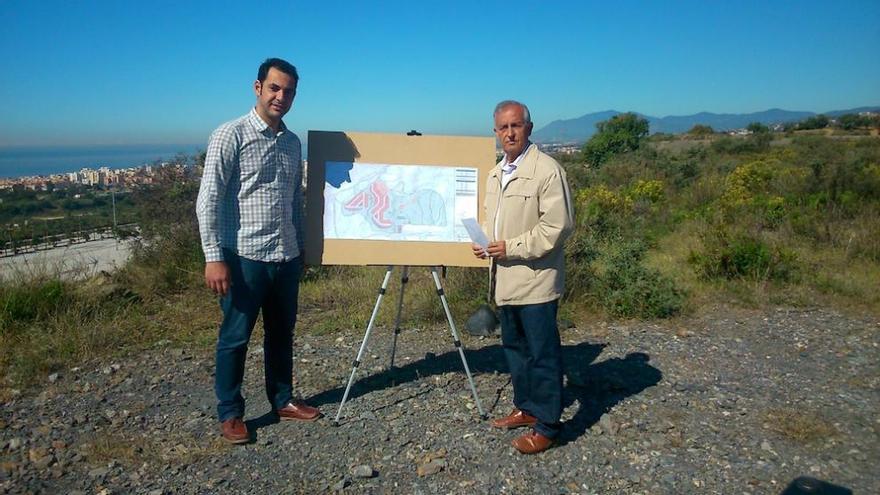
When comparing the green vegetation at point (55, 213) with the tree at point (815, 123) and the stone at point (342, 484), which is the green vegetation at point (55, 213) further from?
the tree at point (815, 123)

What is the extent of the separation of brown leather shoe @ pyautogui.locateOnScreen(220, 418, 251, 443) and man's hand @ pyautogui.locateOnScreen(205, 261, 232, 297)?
859mm

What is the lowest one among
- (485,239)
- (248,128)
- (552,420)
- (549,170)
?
(552,420)

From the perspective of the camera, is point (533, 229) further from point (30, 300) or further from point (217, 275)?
point (30, 300)

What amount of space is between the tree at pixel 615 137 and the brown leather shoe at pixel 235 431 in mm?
20821

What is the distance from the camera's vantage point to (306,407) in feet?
12.7

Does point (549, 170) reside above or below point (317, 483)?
above

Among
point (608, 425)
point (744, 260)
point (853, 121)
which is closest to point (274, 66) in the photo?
point (608, 425)

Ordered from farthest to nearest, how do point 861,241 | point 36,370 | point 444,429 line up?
point 861,241 → point 36,370 → point 444,429

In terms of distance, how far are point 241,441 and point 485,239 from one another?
1.87 metres

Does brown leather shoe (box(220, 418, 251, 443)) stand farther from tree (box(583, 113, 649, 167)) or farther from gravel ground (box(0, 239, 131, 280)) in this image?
tree (box(583, 113, 649, 167))

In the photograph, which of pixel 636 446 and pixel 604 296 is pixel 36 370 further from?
pixel 604 296

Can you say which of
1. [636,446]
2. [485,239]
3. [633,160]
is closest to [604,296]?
[636,446]

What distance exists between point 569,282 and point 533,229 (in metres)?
3.46

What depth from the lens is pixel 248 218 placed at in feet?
10.8
